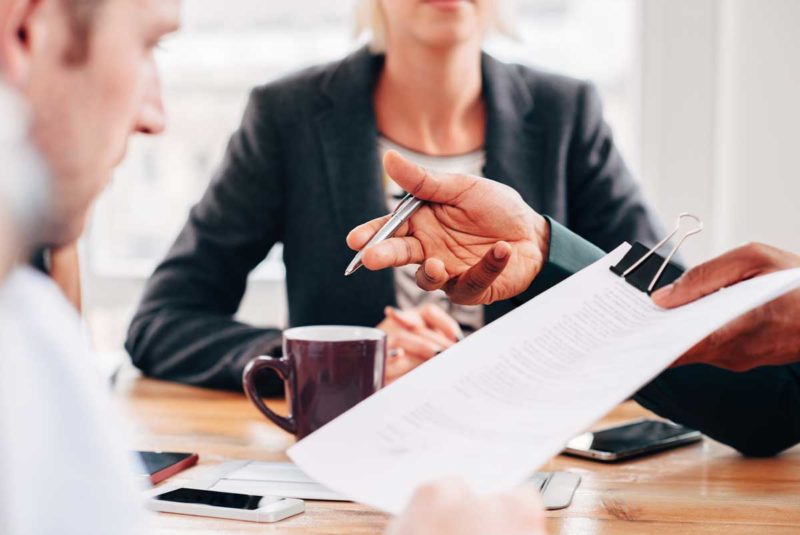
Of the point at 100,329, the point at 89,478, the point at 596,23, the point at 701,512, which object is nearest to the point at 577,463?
the point at 701,512

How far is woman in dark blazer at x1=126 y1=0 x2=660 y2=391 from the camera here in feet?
5.44

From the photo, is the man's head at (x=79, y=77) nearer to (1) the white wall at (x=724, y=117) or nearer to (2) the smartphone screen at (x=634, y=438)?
(2) the smartphone screen at (x=634, y=438)

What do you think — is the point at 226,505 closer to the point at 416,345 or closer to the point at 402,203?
the point at 402,203

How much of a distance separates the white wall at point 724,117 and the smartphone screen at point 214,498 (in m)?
1.55

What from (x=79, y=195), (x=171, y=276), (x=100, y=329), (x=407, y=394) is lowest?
(x=100, y=329)

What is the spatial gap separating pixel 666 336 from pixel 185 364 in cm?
88

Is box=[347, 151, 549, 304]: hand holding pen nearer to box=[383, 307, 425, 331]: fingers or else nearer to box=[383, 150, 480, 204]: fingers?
box=[383, 150, 480, 204]: fingers

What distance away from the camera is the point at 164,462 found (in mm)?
923

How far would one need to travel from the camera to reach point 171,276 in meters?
1.60

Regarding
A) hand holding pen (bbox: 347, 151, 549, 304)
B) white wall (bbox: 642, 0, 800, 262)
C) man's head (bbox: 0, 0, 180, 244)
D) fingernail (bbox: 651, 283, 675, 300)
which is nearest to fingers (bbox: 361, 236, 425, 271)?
hand holding pen (bbox: 347, 151, 549, 304)

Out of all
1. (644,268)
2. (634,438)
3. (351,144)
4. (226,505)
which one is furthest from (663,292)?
(351,144)

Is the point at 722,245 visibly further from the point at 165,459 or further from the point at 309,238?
the point at 165,459

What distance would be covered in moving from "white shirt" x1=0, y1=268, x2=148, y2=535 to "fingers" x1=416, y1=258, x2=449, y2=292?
502 millimetres

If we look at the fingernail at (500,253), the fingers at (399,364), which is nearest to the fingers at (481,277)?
the fingernail at (500,253)
